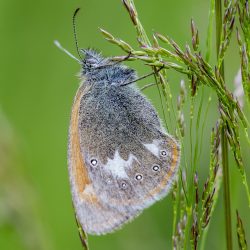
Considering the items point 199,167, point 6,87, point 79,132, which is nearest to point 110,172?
point 79,132

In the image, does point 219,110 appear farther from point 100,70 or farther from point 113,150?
point 100,70

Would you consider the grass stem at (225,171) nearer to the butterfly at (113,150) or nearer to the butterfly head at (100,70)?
the butterfly at (113,150)

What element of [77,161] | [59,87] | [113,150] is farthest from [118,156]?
[59,87]

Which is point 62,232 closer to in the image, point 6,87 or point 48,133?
point 48,133

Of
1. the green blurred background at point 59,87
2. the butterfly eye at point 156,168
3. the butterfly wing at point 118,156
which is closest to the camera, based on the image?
the butterfly wing at point 118,156

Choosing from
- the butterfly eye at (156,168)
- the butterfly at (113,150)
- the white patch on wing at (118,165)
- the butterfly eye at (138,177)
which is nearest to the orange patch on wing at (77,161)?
the butterfly at (113,150)

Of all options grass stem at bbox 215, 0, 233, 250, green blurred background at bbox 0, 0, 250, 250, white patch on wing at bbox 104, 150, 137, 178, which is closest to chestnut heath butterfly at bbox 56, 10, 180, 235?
white patch on wing at bbox 104, 150, 137, 178

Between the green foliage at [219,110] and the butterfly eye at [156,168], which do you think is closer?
the green foliage at [219,110]

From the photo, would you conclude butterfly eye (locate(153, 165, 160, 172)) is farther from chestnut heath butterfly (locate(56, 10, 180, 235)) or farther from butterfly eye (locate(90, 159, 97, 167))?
butterfly eye (locate(90, 159, 97, 167))
